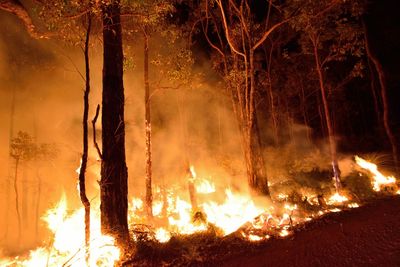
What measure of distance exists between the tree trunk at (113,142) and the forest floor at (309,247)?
927 mm

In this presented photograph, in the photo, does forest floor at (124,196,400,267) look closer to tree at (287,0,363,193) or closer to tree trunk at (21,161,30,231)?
tree at (287,0,363,193)

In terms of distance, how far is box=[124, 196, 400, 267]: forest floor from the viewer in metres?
5.57

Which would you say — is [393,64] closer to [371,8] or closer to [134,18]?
[371,8]

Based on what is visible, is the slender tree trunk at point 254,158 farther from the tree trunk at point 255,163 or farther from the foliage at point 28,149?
the foliage at point 28,149

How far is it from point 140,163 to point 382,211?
15898 millimetres

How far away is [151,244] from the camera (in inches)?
277

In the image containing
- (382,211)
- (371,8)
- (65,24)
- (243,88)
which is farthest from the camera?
→ (371,8)

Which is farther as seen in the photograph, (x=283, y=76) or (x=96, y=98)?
(x=283, y=76)

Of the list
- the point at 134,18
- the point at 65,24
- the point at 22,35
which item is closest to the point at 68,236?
the point at 65,24

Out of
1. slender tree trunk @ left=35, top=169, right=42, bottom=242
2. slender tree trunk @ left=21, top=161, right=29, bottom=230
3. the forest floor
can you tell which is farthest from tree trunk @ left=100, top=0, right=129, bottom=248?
slender tree trunk @ left=21, top=161, right=29, bottom=230

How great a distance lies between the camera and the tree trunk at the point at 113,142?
6.87 metres

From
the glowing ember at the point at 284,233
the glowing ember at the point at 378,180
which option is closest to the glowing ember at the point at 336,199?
the glowing ember at the point at 378,180

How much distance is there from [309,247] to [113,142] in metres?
5.12

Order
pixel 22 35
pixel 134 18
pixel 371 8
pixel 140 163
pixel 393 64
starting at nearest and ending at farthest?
1. pixel 134 18
2. pixel 371 8
3. pixel 22 35
4. pixel 140 163
5. pixel 393 64
